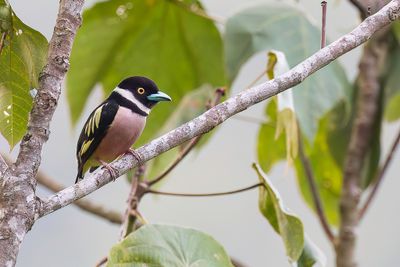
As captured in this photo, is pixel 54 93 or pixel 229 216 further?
pixel 229 216

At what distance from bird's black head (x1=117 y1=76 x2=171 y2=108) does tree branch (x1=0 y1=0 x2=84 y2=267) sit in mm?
952

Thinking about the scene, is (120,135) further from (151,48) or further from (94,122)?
(151,48)

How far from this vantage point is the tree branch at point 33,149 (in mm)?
2129

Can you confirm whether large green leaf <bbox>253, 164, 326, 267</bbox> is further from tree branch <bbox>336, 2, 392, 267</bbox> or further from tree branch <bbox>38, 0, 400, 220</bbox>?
tree branch <bbox>336, 2, 392, 267</bbox>

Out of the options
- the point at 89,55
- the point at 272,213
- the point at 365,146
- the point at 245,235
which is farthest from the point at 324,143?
the point at 245,235

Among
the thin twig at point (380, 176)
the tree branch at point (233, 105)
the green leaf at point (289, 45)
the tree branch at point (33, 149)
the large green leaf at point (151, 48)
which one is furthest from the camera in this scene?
the large green leaf at point (151, 48)

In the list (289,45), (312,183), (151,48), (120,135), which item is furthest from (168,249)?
(151,48)

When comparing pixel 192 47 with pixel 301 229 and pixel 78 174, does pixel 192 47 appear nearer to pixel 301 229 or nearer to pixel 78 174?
pixel 78 174

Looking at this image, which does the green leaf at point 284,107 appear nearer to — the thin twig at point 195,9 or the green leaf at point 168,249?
the green leaf at point 168,249

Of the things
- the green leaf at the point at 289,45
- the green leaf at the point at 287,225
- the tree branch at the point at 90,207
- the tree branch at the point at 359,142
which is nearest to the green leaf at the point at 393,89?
the tree branch at the point at 359,142

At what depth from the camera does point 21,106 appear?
2471 mm

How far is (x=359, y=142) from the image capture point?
430cm

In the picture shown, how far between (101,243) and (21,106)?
23.1ft

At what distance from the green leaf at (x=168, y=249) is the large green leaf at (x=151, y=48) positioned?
1.66 m
